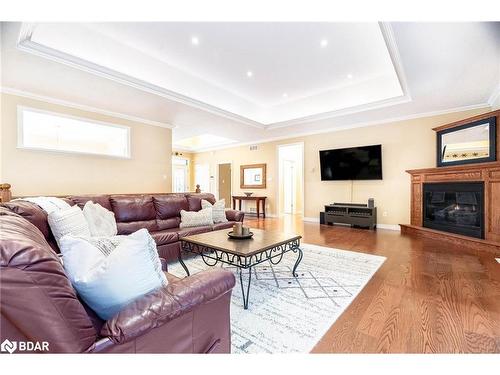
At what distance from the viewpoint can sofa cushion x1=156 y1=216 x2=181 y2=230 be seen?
3.67 meters

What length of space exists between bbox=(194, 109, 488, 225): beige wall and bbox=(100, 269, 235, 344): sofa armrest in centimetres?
565

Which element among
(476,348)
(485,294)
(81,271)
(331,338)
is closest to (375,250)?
(485,294)

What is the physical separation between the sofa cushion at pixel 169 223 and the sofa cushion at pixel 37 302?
294 centimetres

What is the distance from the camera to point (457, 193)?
4.31 m

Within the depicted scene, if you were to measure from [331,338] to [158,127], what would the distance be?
5.81 m

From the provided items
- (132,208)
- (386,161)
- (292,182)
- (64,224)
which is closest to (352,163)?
(386,161)

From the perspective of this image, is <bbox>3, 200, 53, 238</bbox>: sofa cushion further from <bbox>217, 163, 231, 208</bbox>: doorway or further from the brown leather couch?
<bbox>217, 163, 231, 208</bbox>: doorway

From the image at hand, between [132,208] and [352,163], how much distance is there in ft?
16.7

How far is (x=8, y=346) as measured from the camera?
0.77m

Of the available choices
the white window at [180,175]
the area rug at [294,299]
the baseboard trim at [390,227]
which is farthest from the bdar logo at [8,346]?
the white window at [180,175]

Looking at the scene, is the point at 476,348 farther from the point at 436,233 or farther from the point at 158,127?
the point at 158,127

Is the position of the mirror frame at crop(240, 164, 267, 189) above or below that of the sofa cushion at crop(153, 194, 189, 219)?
above

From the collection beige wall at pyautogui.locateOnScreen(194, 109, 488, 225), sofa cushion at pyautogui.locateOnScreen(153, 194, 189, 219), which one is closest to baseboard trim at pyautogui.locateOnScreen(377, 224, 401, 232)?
beige wall at pyautogui.locateOnScreen(194, 109, 488, 225)

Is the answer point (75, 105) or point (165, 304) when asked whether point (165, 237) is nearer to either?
point (165, 304)
